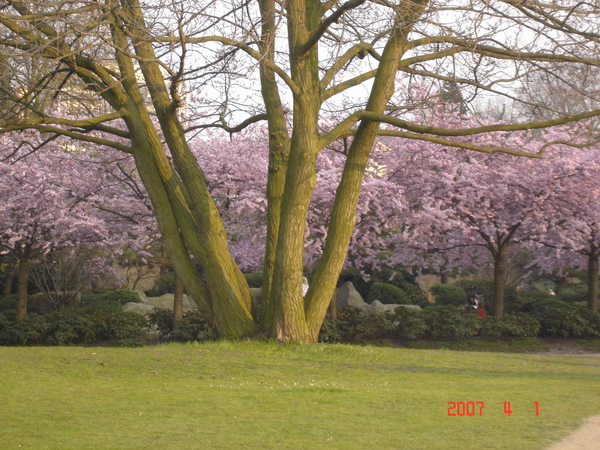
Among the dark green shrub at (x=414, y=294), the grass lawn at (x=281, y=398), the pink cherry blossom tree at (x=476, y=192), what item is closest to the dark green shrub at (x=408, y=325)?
the pink cherry blossom tree at (x=476, y=192)

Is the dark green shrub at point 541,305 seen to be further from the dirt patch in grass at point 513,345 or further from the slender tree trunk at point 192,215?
the slender tree trunk at point 192,215

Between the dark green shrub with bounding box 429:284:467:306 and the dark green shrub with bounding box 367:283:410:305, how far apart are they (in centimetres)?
182

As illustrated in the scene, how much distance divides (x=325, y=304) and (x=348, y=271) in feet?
45.8

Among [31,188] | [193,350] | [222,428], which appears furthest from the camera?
[31,188]

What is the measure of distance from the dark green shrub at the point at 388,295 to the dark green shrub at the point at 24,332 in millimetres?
12757

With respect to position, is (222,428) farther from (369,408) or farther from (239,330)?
(239,330)

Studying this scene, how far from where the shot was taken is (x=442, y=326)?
14.8 meters

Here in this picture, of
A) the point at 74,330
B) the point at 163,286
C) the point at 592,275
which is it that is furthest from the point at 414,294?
the point at 74,330

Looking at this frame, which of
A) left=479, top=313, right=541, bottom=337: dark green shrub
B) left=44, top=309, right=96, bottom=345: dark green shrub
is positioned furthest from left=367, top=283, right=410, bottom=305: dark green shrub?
left=44, top=309, right=96, bottom=345: dark green shrub

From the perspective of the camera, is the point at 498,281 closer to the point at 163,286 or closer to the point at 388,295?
the point at 388,295

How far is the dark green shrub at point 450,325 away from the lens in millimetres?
14719

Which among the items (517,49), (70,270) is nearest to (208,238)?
(517,49)

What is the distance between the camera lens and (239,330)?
1088cm

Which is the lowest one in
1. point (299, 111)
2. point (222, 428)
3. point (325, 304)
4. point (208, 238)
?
point (222, 428)
